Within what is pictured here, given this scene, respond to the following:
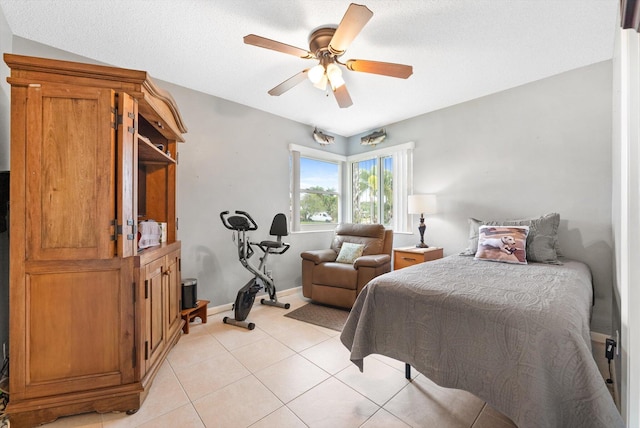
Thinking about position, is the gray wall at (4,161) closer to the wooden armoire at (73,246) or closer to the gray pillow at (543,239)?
the wooden armoire at (73,246)

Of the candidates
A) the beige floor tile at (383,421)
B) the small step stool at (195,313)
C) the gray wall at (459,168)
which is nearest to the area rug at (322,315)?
the gray wall at (459,168)

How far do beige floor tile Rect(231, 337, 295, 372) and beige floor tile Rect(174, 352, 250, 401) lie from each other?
0.06 meters

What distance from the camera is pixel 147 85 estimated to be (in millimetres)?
1695

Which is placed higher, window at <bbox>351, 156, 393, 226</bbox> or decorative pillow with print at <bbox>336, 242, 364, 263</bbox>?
window at <bbox>351, 156, 393, 226</bbox>

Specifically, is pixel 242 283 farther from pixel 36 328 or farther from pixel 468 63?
pixel 468 63

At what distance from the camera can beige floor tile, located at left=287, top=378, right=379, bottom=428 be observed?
148 centimetres

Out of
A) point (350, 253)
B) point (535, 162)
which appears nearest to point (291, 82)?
point (350, 253)

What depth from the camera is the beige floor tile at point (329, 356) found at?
6.68ft

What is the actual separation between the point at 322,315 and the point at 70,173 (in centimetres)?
255

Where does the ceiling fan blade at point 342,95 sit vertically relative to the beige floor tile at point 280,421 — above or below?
above

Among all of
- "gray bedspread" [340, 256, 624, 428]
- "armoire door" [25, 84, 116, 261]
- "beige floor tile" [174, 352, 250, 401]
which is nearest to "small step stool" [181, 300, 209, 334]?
"beige floor tile" [174, 352, 250, 401]

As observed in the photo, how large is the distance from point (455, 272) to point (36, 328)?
8.46 feet

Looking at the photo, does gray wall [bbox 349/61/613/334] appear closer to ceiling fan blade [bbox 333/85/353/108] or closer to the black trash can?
ceiling fan blade [bbox 333/85/353/108]

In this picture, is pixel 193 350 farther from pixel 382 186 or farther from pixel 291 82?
pixel 382 186
